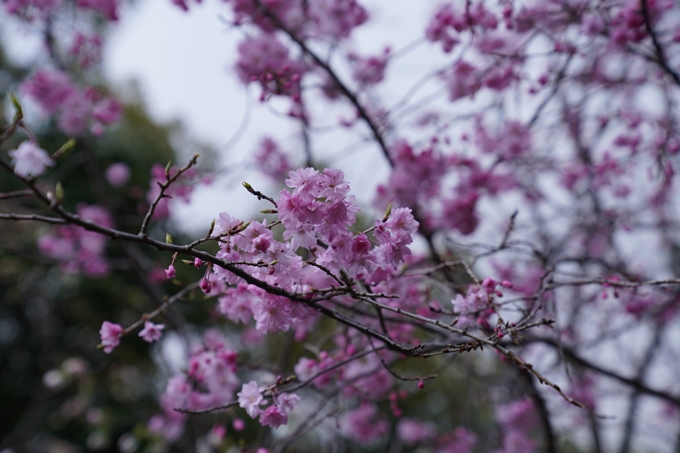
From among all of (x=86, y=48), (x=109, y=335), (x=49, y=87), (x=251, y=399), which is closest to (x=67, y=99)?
(x=49, y=87)

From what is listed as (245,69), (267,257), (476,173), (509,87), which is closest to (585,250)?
(476,173)

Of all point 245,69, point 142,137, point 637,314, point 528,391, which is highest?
point 142,137

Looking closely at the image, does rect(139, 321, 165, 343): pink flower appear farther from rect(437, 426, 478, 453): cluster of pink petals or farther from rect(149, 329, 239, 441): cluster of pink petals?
rect(437, 426, 478, 453): cluster of pink petals

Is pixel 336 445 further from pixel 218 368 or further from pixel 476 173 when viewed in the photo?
pixel 476 173

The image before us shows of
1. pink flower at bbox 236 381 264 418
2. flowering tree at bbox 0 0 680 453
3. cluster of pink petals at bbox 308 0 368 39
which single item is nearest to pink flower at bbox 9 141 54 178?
flowering tree at bbox 0 0 680 453

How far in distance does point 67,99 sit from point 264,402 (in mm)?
2996

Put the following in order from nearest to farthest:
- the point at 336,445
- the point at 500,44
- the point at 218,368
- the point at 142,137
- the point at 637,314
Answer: the point at 218,368, the point at 336,445, the point at 637,314, the point at 500,44, the point at 142,137

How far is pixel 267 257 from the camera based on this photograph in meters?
1.12

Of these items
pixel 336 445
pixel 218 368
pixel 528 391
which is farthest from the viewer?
pixel 528 391

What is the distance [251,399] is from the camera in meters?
1.29

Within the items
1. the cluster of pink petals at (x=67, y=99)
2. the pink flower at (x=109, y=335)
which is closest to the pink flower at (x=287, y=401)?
the pink flower at (x=109, y=335)

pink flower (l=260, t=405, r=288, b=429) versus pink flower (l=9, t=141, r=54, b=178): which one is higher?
pink flower (l=9, t=141, r=54, b=178)

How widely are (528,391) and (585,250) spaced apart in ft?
5.51

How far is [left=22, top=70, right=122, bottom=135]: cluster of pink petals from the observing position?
10.8 feet
